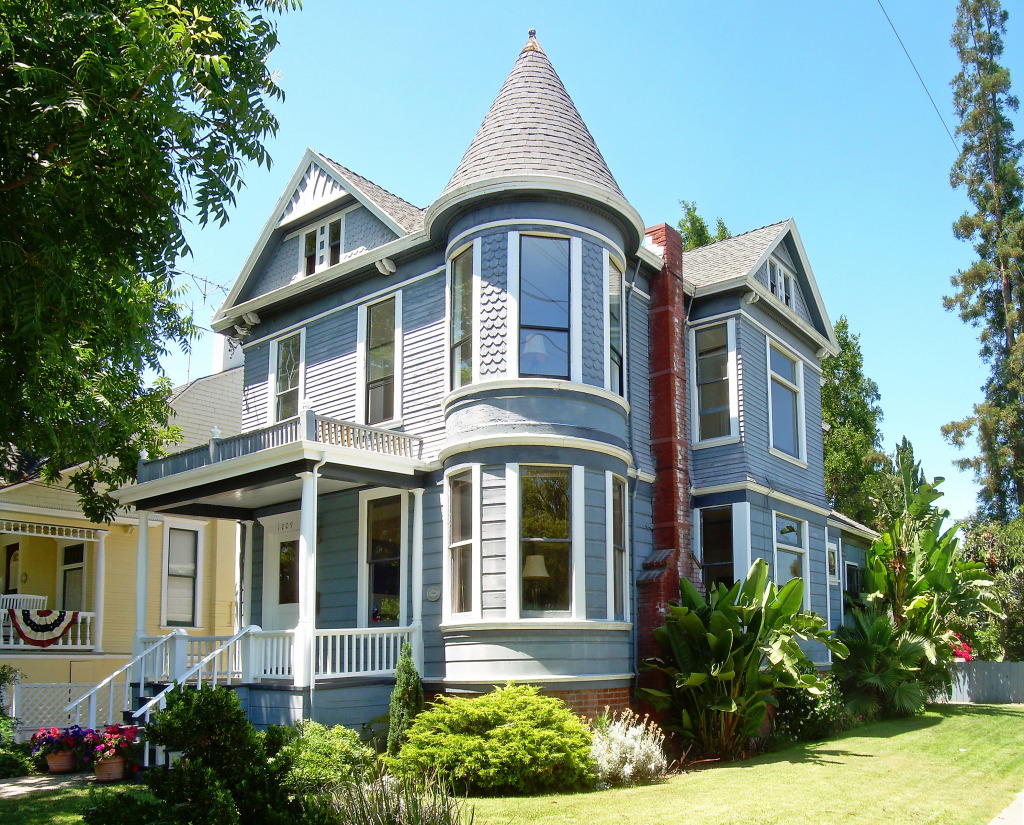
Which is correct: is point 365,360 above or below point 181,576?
above

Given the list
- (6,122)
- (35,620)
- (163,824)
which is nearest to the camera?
(163,824)

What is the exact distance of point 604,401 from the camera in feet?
48.3

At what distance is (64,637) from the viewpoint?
20.2 meters

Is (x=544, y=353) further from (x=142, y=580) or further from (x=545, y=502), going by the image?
(x=142, y=580)

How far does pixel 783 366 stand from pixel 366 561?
9.42 m

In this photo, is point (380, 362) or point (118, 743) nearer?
point (118, 743)

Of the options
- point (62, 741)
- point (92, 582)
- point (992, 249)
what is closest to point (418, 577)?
point (62, 741)

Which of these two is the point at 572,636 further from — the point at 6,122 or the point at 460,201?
the point at 6,122

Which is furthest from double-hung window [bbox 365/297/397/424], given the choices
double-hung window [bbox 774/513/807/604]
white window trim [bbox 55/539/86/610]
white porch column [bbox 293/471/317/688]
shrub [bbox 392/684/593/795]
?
white window trim [bbox 55/539/86/610]

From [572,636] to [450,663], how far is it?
1.82 metres

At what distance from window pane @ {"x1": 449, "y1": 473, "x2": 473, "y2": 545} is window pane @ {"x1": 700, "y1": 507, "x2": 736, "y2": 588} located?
5.25 m

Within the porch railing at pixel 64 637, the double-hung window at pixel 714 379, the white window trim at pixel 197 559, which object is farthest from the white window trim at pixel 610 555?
the porch railing at pixel 64 637

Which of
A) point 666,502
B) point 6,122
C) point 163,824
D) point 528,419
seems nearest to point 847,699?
point 666,502

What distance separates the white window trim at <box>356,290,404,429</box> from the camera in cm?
1650
